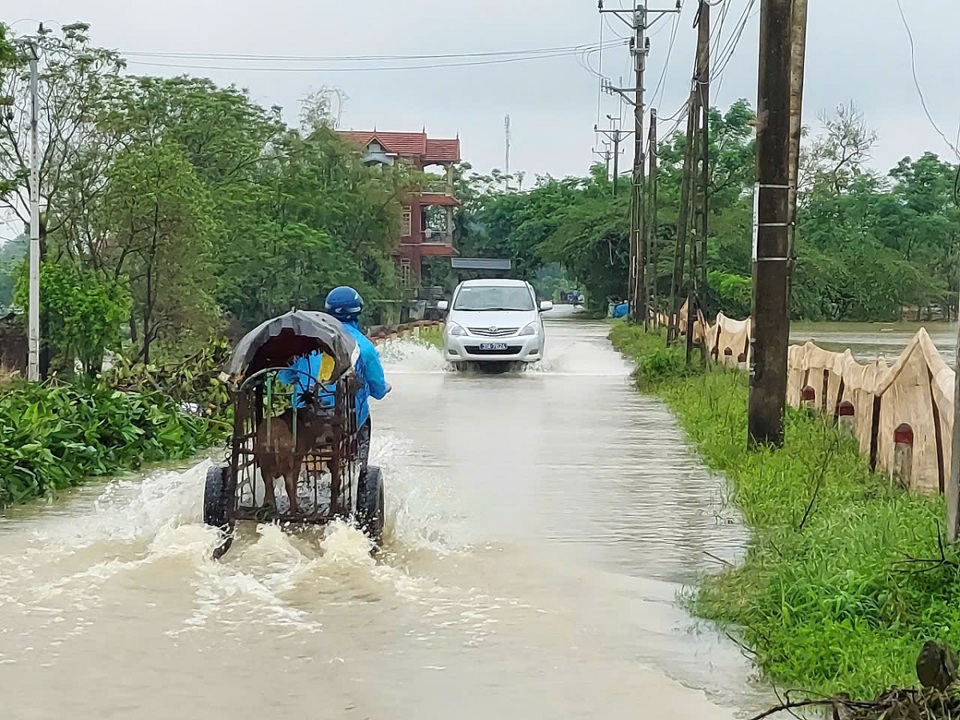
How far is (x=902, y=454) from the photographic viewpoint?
1035 centimetres

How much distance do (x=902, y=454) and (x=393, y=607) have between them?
468 centimetres

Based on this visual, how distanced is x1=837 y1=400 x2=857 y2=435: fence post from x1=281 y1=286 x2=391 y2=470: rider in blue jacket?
535 centimetres

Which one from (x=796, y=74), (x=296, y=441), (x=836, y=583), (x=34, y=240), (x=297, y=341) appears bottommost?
(x=836, y=583)

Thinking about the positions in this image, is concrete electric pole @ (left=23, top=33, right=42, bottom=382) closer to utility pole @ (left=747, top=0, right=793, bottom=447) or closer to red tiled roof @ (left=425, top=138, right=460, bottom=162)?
utility pole @ (left=747, top=0, right=793, bottom=447)

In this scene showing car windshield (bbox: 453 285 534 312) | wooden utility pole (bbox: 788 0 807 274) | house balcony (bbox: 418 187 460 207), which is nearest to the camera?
wooden utility pole (bbox: 788 0 807 274)

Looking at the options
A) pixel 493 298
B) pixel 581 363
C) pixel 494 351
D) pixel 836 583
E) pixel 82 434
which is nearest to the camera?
pixel 836 583

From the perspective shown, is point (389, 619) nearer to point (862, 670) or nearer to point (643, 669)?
point (643, 669)

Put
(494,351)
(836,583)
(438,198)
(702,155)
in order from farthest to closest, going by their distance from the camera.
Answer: (438,198), (494,351), (702,155), (836,583)

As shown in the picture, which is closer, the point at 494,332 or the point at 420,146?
the point at 494,332

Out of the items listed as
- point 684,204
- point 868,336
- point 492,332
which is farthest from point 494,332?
point 868,336

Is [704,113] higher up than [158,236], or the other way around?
[704,113]

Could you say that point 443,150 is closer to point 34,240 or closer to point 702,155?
point 34,240

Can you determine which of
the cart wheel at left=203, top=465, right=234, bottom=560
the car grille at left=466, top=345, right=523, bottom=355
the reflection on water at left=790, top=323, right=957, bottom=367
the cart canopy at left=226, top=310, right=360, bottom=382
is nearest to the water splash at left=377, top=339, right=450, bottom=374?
the car grille at left=466, top=345, right=523, bottom=355

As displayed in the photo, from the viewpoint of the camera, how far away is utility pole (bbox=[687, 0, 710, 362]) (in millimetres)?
23609
